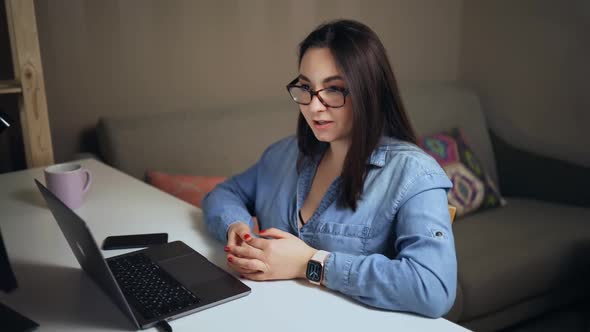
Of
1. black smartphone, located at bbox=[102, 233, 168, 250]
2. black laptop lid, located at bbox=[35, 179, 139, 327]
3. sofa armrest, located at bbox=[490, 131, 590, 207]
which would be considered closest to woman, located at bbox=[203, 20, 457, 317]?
black smartphone, located at bbox=[102, 233, 168, 250]

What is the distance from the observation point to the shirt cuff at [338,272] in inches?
38.6

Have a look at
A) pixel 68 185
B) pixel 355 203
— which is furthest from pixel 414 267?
pixel 68 185

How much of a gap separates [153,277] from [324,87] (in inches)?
20.6

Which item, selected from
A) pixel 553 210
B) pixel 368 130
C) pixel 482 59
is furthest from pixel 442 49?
pixel 368 130

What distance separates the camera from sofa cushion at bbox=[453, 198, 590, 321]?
6.38 feet

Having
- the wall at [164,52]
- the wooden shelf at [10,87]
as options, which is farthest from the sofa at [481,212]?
the wooden shelf at [10,87]

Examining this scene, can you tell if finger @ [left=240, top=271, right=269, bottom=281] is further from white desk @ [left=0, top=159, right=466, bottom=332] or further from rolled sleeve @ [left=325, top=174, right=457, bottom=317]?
rolled sleeve @ [left=325, top=174, right=457, bottom=317]

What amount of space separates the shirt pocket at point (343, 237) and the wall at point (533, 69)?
2.20 metres

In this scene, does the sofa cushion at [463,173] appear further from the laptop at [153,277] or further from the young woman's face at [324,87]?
the laptop at [153,277]

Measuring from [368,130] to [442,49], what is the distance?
7.42 feet

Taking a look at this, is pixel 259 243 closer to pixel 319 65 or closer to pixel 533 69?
pixel 319 65

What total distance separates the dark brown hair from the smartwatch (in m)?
0.19

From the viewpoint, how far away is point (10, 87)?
5.52 ft

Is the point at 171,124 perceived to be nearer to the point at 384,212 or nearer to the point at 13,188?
the point at 13,188
